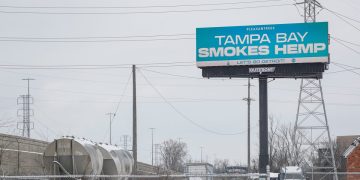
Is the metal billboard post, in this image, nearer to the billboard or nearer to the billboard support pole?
the billboard

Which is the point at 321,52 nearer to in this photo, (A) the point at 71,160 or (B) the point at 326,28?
(B) the point at 326,28

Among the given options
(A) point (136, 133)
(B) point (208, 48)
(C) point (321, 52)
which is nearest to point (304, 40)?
(C) point (321, 52)

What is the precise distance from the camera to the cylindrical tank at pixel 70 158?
93.9ft

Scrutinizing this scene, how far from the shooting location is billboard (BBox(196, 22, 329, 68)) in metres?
36.9

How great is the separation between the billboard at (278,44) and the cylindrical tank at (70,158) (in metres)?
12.1

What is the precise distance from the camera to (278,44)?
121ft

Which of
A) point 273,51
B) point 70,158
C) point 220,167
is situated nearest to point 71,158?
point 70,158

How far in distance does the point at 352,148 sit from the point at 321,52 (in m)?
8.56

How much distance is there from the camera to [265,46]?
3712cm

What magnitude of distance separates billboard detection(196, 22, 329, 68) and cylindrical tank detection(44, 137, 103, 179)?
39.8ft

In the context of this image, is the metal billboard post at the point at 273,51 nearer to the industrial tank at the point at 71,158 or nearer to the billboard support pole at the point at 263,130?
the billboard support pole at the point at 263,130

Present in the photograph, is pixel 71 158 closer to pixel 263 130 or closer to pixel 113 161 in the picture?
pixel 113 161

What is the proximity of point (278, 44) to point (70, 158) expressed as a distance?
14.4m

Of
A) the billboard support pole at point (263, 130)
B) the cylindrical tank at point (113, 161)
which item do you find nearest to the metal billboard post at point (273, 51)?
the billboard support pole at point (263, 130)
